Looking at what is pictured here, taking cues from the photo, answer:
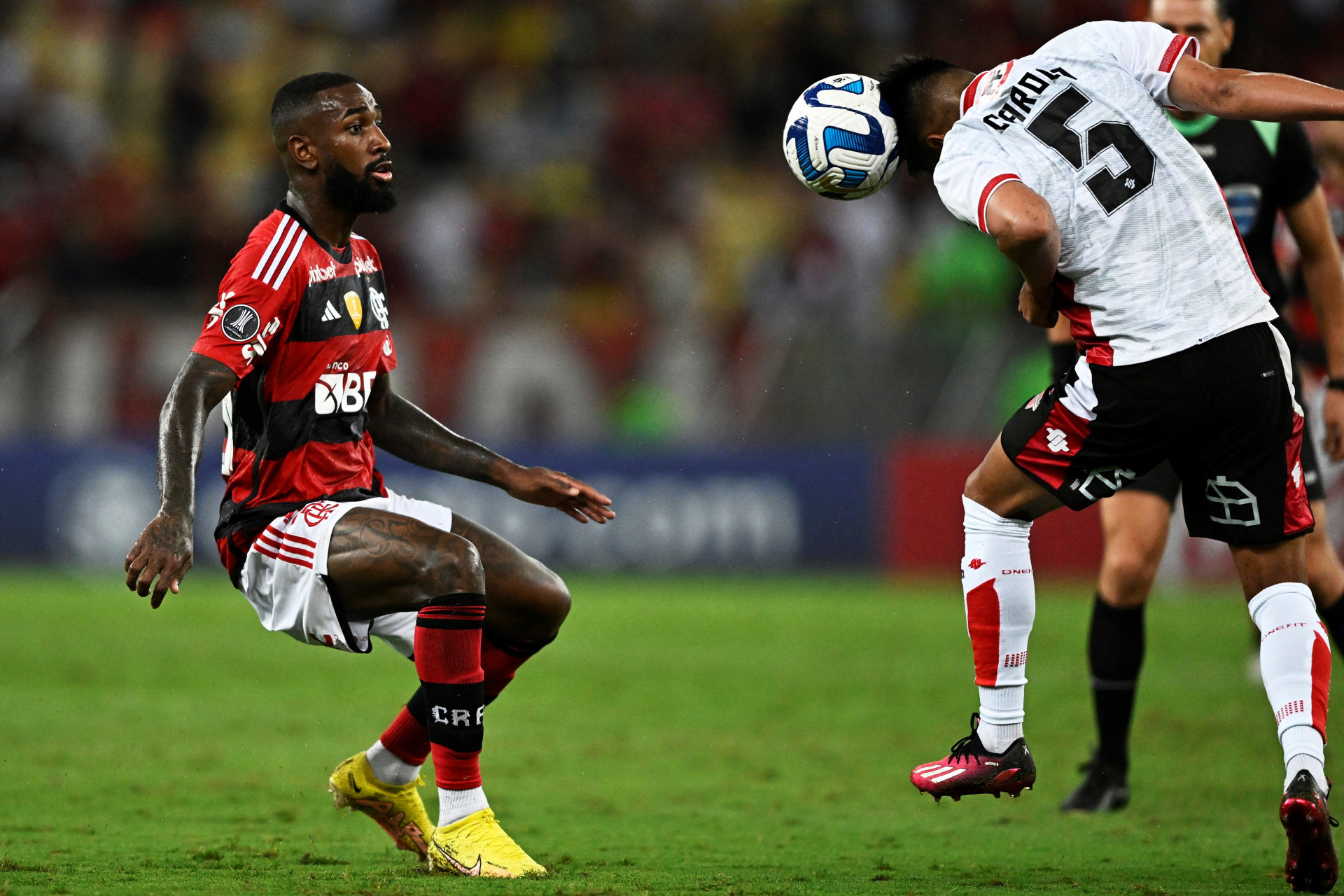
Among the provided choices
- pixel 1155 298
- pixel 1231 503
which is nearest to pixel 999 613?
pixel 1231 503

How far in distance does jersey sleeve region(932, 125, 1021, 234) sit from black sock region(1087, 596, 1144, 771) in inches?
79.7

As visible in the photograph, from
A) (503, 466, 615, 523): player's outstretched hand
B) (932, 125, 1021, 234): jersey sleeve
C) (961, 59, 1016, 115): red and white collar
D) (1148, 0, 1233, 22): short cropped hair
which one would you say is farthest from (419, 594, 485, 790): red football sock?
(1148, 0, 1233, 22): short cropped hair

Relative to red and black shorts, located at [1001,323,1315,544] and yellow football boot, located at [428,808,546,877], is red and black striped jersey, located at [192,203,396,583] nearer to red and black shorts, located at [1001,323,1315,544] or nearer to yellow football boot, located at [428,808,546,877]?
yellow football boot, located at [428,808,546,877]

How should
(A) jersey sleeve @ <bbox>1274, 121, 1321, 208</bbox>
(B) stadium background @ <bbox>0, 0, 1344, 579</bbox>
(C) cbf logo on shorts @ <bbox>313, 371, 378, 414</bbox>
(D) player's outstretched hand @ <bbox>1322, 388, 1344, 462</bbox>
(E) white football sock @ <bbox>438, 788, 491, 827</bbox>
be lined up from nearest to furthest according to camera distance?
(E) white football sock @ <bbox>438, 788, 491, 827</bbox>, (C) cbf logo on shorts @ <bbox>313, 371, 378, 414</bbox>, (A) jersey sleeve @ <bbox>1274, 121, 1321, 208</bbox>, (D) player's outstretched hand @ <bbox>1322, 388, 1344, 462</bbox>, (B) stadium background @ <bbox>0, 0, 1344, 579</bbox>

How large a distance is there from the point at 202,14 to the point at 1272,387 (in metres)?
14.8

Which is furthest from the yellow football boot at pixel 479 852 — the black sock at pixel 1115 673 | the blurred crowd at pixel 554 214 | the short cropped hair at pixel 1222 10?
the blurred crowd at pixel 554 214

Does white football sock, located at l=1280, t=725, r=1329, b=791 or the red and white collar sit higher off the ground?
the red and white collar

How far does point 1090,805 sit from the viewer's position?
18.1 feet

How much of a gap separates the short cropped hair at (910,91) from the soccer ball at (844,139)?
0.10 feet

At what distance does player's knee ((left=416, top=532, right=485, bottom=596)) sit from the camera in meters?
4.31

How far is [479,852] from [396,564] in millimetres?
799

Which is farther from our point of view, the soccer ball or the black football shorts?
the black football shorts

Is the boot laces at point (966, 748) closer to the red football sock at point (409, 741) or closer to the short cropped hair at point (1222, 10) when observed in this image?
the red football sock at point (409, 741)

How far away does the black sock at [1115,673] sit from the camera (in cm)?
552
